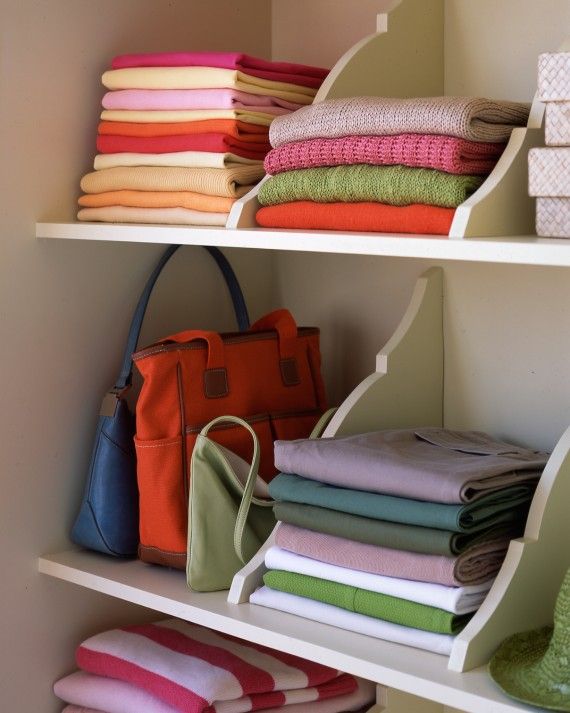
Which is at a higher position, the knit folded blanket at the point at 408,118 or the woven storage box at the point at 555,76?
the woven storage box at the point at 555,76

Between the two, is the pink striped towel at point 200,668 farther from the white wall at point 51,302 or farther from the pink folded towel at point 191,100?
the pink folded towel at point 191,100

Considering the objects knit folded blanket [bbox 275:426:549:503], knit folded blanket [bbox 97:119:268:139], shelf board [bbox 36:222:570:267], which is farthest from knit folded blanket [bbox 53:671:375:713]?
knit folded blanket [bbox 97:119:268:139]

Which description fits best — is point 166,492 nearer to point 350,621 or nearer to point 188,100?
point 350,621

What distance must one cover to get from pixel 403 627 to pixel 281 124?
0.57 metres

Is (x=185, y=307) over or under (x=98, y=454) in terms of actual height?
over

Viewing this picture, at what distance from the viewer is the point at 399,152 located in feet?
3.85

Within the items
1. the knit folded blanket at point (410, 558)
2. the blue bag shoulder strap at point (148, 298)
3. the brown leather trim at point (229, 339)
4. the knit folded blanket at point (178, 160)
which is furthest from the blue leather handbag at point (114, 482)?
the knit folded blanket at point (410, 558)

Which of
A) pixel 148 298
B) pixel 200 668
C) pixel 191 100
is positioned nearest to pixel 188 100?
pixel 191 100

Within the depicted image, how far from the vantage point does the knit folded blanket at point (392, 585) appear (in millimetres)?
1131

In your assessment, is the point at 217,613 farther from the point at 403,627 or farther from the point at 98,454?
the point at 98,454

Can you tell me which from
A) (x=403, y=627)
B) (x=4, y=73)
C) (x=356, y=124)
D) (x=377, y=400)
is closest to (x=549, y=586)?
(x=403, y=627)

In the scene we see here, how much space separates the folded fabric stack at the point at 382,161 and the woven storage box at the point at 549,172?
0.08 m

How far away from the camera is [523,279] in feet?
4.60

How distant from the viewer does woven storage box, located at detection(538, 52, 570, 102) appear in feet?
3.44
